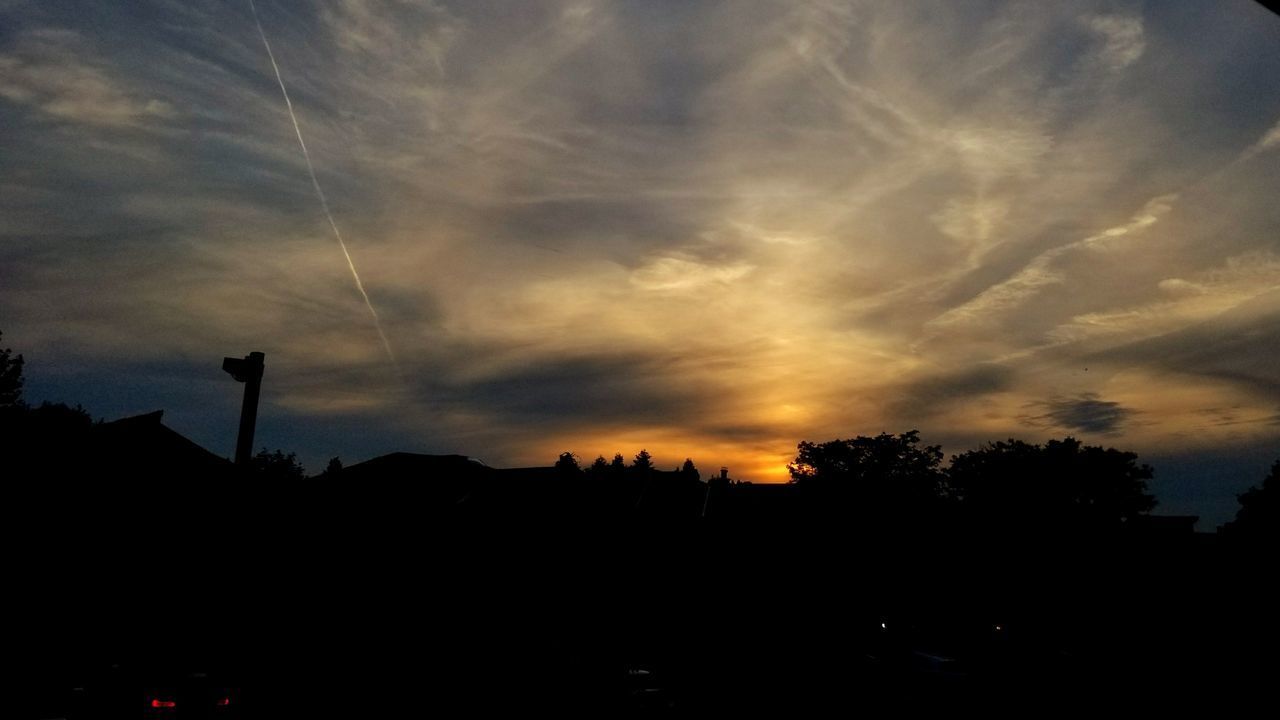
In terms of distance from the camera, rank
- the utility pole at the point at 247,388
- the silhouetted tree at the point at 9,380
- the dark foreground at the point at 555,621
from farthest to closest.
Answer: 1. the silhouetted tree at the point at 9,380
2. the utility pole at the point at 247,388
3. the dark foreground at the point at 555,621

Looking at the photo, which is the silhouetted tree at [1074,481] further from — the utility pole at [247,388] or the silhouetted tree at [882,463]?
the utility pole at [247,388]

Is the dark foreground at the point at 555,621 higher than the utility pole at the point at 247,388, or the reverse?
the utility pole at the point at 247,388

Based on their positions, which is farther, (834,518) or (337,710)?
(834,518)

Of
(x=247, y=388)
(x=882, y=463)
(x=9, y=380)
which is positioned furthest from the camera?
(x=882, y=463)

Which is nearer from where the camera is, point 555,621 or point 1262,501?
point 555,621

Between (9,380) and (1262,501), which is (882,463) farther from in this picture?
(9,380)

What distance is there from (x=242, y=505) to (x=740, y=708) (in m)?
19.3

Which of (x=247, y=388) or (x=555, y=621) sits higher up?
(x=247, y=388)

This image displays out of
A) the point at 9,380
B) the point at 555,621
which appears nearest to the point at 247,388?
the point at 555,621

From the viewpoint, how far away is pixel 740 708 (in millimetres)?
22453

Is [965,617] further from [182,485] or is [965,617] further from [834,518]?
[182,485]

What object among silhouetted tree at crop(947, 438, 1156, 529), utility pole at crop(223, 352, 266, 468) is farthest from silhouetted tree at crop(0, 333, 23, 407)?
silhouetted tree at crop(947, 438, 1156, 529)

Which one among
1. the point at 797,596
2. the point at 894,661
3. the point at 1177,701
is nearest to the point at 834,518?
the point at 797,596

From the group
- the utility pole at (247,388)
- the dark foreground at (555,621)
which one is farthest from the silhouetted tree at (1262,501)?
the utility pole at (247,388)
